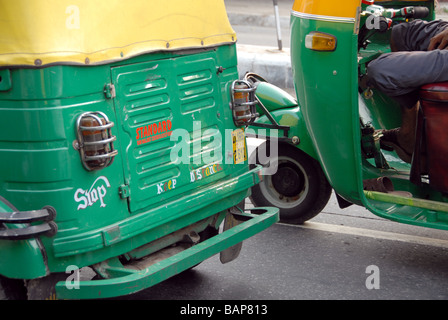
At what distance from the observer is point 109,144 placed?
9.34 feet

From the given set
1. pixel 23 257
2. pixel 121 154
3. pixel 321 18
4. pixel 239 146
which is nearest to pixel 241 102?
pixel 239 146

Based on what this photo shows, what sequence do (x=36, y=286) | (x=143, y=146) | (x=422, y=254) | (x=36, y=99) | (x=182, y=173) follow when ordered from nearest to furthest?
(x=36, y=99), (x=36, y=286), (x=143, y=146), (x=182, y=173), (x=422, y=254)

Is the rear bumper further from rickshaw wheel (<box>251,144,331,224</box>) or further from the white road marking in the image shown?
the white road marking

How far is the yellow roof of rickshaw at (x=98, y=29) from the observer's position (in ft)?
8.76

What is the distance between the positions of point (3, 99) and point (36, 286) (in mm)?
808

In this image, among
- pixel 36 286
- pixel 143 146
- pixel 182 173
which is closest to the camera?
pixel 36 286

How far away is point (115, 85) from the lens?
117 inches

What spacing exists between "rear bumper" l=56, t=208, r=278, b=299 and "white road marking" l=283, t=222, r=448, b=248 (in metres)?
1.28

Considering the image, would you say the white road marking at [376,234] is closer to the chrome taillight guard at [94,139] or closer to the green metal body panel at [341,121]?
the green metal body panel at [341,121]

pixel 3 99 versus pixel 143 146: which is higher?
pixel 3 99

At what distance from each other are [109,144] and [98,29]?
0.51m

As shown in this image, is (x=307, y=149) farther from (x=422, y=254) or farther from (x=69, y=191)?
(x=69, y=191)

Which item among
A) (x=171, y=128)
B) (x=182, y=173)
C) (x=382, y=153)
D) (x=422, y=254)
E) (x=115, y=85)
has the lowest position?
(x=422, y=254)

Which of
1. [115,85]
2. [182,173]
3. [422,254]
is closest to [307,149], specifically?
[422,254]
